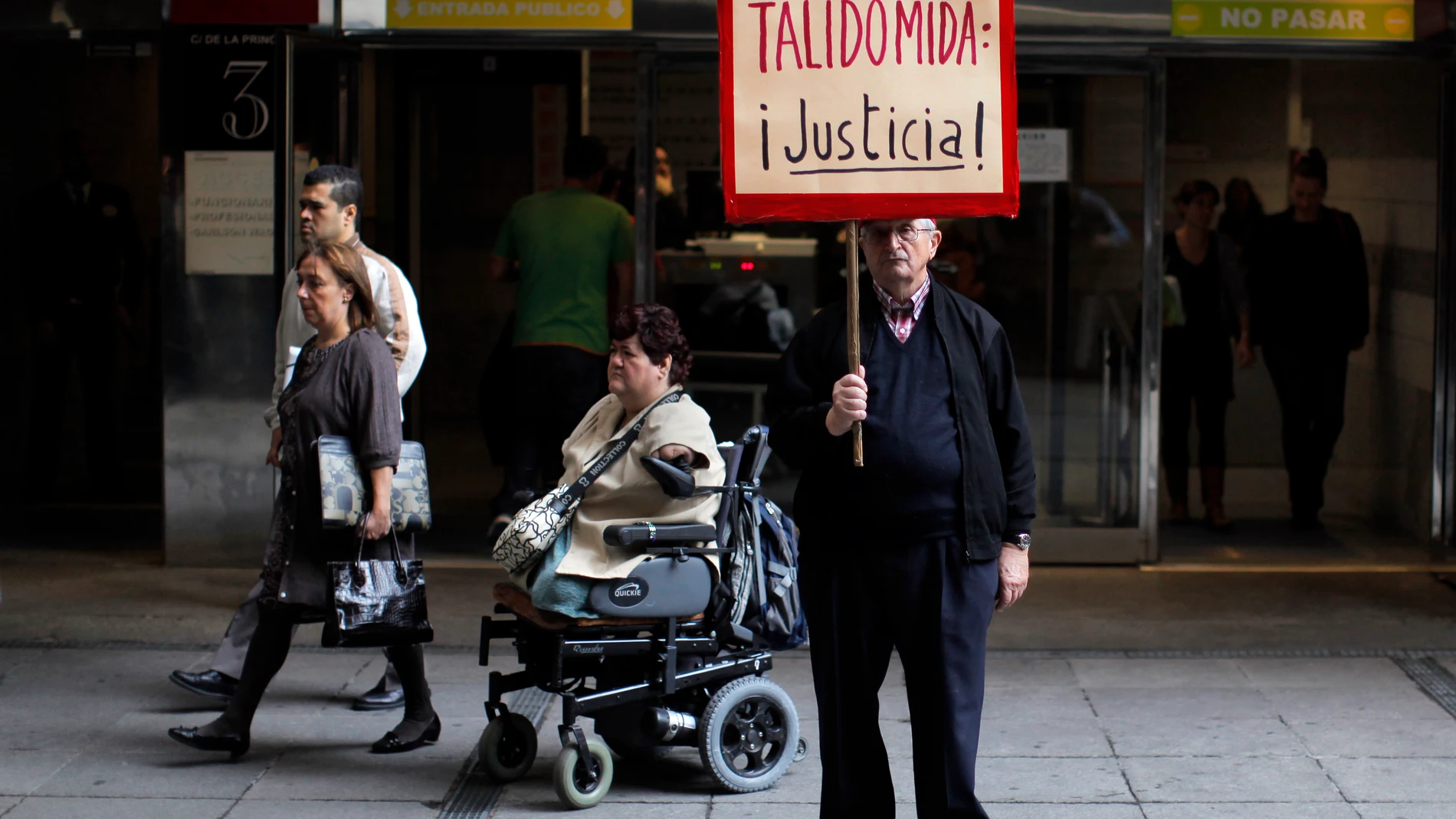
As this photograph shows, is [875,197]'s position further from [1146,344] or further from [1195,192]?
[1195,192]

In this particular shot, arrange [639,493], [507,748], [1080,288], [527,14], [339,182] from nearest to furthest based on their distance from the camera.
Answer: [639,493], [507,748], [339,182], [527,14], [1080,288]

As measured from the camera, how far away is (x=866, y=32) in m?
4.06

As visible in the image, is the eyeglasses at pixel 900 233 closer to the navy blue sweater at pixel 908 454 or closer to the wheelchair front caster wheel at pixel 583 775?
the navy blue sweater at pixel 908 454

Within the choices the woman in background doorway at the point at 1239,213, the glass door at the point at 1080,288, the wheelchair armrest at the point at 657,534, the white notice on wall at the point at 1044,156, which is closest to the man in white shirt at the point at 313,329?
the wheelchair armrest at the point at 657,534

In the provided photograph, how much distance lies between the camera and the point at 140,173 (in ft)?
36.4

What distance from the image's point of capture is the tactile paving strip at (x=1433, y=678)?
20.6 ft

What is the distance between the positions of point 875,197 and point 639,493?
148cm

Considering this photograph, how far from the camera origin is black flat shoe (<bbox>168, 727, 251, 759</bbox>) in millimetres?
5473

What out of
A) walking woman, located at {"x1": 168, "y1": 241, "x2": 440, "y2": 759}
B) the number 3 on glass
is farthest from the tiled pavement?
the number 3 on glass

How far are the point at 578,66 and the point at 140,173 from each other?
291 centimetres

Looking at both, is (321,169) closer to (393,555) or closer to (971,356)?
(393,555)

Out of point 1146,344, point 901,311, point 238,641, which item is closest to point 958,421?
point 901,311

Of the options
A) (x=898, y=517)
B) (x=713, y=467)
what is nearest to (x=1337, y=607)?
(x=713, y=467)

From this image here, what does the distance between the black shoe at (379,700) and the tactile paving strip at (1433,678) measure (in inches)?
145
